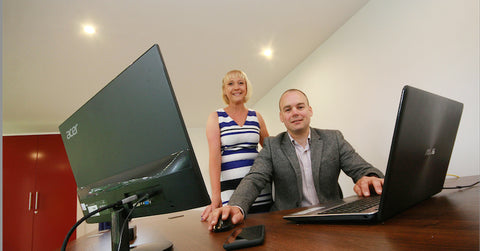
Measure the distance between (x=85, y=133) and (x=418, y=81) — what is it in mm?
2343

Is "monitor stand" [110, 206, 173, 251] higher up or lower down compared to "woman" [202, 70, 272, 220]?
lower down

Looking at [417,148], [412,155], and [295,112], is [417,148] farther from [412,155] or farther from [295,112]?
[295,112]

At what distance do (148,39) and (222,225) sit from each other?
2.58m

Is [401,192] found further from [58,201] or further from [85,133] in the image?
[58,201]

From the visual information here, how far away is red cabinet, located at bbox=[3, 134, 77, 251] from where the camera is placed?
4.57 meters

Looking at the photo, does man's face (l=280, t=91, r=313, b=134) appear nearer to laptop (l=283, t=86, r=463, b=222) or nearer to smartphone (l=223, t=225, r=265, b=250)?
laptop (l=283, t=86, r=463, b=222)

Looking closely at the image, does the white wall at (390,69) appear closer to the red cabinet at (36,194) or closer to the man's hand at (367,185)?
the man's hand at (367,185)

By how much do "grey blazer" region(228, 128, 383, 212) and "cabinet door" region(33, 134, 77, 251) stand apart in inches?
202

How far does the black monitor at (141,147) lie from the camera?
0.47m

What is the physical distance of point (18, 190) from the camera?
4.69 meters

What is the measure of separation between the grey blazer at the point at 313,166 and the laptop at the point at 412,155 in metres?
0.52

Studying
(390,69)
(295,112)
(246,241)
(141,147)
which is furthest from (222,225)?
(390,69)

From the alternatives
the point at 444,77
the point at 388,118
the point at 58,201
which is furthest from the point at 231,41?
the point at 58,201

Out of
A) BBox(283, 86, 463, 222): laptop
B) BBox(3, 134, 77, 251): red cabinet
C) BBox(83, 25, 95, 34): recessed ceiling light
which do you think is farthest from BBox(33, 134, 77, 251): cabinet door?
BBox(283, 86, 463, 222): laptop
